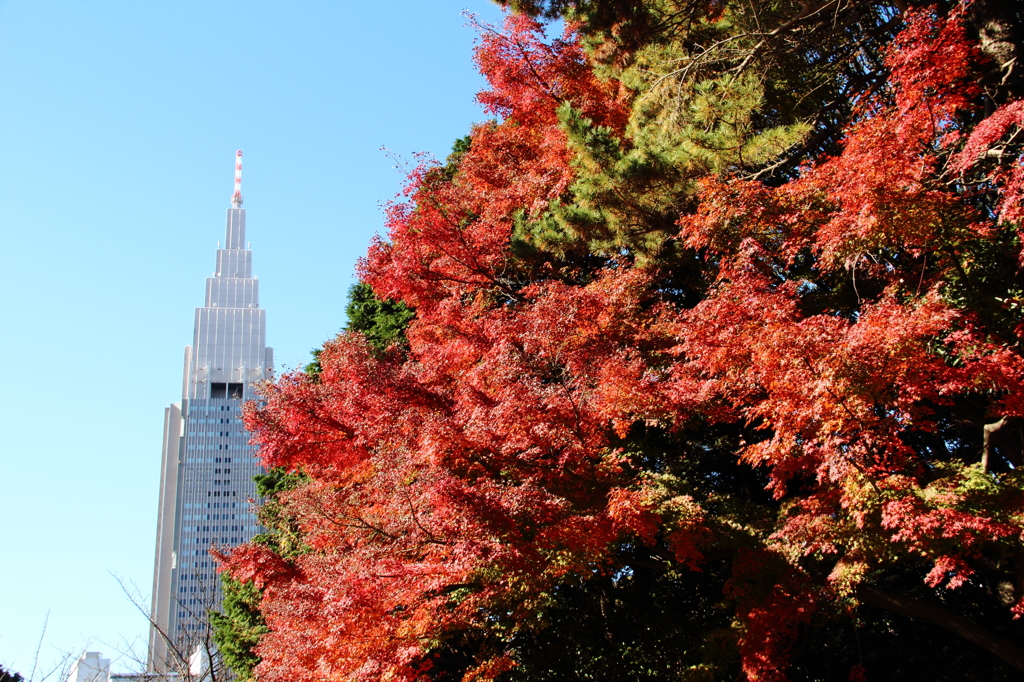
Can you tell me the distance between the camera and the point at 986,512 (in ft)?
26.8

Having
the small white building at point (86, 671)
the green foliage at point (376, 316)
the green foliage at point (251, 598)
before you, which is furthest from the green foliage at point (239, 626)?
the green foliage at point (376, 316)

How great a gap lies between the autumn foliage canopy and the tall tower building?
97102 millimetres

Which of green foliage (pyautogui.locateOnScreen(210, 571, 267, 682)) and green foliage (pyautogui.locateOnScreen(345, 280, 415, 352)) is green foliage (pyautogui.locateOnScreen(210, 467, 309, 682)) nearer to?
green foliage (pyautogui.locateOnScreen(210, 571, 267, 682))

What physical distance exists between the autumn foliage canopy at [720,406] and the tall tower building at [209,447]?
97.1m

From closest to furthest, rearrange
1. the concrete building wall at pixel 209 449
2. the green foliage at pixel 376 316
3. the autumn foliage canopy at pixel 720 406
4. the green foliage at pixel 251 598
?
the autumn foliage canopy at pixel 720 406, the green foliage at pixel 251 598, the green foliage at pixel 376 316, the concrete building wall at pixel 209 449

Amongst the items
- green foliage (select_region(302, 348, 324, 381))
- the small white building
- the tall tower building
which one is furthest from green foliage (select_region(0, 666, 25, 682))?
the tall tower building

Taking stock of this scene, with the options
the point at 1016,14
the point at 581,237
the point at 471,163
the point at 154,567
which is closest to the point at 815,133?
the point at 1016,14

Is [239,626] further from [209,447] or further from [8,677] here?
[209,447]

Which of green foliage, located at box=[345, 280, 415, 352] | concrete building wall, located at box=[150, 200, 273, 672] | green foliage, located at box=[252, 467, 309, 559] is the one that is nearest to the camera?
green foliage, located at box=[252, 467, 309, 559]

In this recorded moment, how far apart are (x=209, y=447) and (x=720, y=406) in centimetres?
13098

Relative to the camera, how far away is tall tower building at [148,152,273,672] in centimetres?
11931

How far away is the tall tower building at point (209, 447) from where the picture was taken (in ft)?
391

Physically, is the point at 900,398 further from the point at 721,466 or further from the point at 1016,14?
the point at 1016,14

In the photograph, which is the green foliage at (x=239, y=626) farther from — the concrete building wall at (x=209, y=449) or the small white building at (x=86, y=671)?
the concrete building wall at (x=209, y=449)
